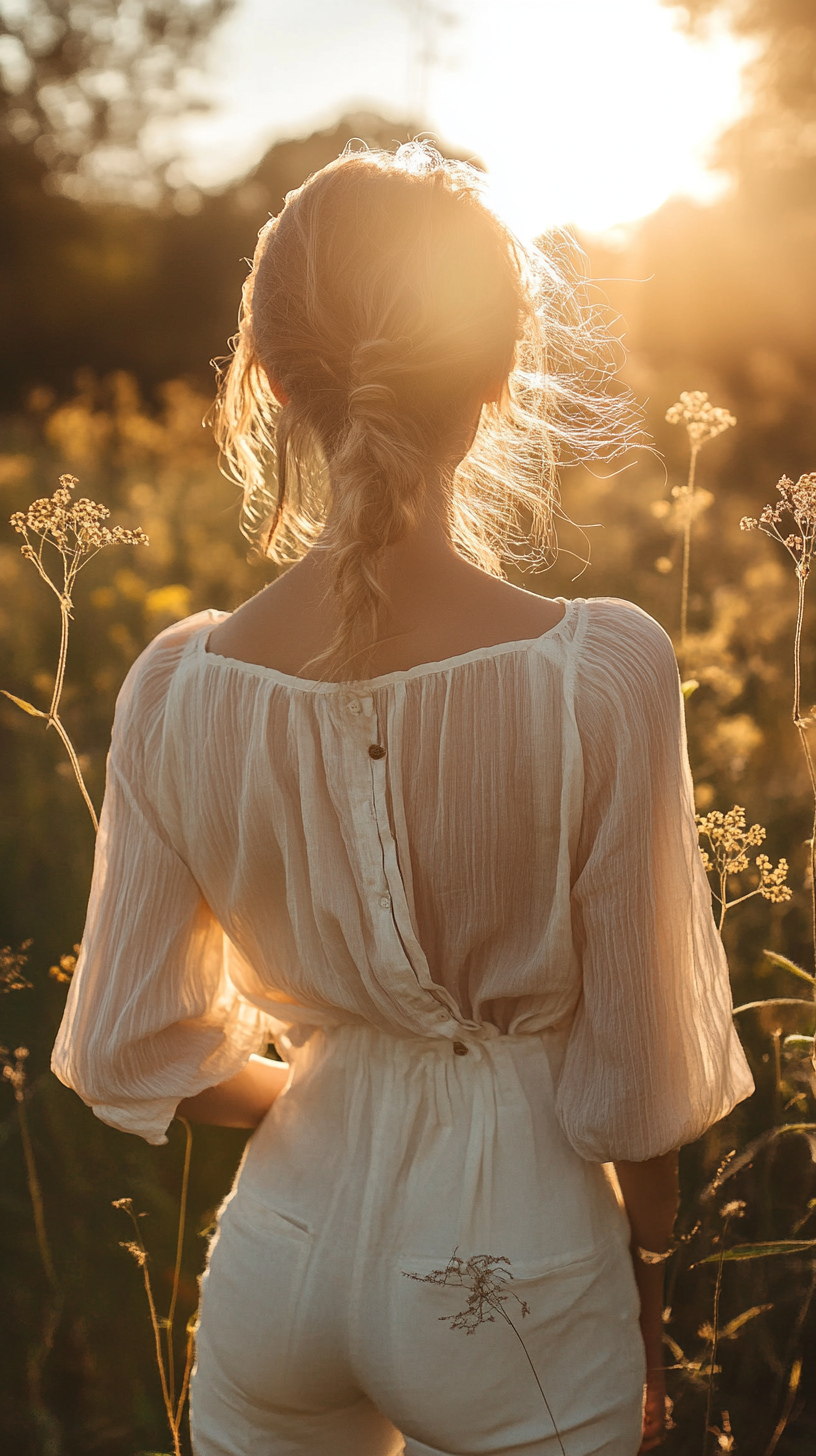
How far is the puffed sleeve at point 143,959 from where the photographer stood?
46.1 inches

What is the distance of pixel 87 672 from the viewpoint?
134 inches

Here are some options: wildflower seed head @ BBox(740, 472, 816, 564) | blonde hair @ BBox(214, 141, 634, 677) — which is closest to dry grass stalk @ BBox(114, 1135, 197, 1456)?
blonde hair @ BBox(214, 141, 634, 677)

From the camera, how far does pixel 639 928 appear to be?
1.07 meters

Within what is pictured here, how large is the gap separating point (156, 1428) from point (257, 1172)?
3.56 ft

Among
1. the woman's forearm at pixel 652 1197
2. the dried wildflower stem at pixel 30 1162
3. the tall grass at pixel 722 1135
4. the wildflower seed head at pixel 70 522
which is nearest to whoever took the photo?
the woman's forearm at pixel 652 1197

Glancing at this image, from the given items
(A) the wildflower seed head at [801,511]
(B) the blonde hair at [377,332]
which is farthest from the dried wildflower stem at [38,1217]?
(A) the wildflower seed head at [801,511]

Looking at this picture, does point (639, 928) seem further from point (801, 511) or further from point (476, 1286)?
point (801, 511)

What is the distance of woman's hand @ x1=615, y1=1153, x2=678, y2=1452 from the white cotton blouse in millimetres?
78

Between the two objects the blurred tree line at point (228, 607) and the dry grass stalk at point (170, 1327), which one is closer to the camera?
the dry grass stalk at point (170, 1327)

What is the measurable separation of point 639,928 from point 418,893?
225 millimetres

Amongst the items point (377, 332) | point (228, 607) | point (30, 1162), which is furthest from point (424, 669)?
point (228, 607)

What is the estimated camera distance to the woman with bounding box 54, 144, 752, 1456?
3.30 ft

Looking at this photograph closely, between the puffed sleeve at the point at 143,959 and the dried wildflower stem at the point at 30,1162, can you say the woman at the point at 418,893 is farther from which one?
the dried wildflower stem at the point at 30,1162

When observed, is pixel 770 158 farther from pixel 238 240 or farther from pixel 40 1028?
pixel 40 1028
